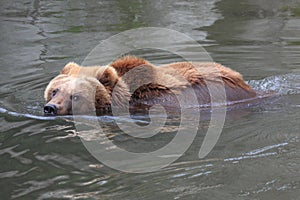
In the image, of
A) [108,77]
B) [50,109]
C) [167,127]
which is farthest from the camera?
[108,77]

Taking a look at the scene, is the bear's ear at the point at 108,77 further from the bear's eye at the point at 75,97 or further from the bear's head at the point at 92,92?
the bear's eye at the point at 75,97

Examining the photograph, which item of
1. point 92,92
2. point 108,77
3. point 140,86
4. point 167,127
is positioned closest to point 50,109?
point 92,92

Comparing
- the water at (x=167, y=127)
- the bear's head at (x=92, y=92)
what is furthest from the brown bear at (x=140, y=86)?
the water at (x=167, y=127)

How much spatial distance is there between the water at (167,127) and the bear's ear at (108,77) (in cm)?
44

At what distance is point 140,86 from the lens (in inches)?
269

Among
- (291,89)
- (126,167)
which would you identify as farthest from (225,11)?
(126,167)

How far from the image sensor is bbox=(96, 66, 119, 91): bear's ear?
6.82 metres

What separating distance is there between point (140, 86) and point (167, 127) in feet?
2.82

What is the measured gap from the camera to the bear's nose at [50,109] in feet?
21.7

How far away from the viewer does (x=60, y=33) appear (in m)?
11.9

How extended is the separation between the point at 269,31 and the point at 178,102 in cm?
547

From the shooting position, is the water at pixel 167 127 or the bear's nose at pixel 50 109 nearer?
the water at pixel 167 127

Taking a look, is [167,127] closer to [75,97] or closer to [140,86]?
[140,86]

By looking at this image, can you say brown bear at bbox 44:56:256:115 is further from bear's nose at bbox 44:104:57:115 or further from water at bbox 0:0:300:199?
water at bbox 0:0:300:199
